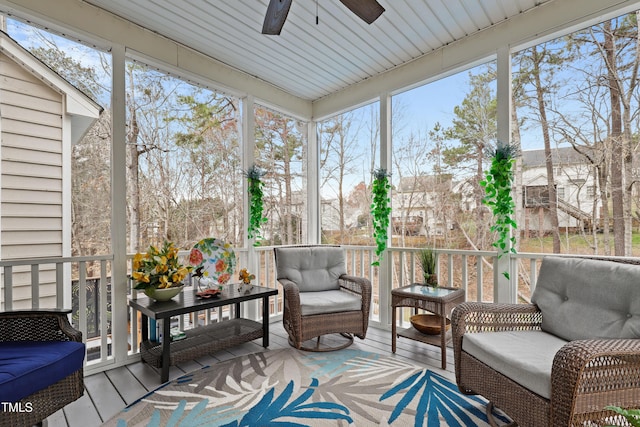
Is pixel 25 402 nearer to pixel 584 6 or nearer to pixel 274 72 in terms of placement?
pixel 274 72

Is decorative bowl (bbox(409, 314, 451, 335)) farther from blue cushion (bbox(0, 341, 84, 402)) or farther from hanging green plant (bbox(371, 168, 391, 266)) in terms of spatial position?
blue cushion (bbox(0, 341, 84, 402))

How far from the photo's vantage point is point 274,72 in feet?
12.2

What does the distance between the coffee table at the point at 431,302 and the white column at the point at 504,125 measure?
0.35 m

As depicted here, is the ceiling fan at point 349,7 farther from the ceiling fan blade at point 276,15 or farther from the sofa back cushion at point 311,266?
the sofa back cushion at point 311,266

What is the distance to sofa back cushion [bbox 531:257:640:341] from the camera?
166 centimetres

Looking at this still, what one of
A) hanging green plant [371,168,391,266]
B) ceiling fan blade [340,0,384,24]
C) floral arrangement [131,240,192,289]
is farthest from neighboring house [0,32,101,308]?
hanging green plant [371,168,391,266]

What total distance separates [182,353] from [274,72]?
3062mm

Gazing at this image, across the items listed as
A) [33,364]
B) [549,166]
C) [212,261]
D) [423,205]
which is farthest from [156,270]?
[549,166]

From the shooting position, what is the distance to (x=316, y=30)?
2955mm

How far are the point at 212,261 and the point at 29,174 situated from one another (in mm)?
1618

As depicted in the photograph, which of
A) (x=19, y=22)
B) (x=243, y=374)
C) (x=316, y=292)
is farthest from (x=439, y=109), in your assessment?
(x=19, y=22)

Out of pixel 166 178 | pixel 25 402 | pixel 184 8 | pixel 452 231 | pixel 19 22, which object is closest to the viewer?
pixel 25 402

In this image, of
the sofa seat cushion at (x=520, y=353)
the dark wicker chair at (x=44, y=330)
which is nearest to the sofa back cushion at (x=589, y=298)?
the sofa seat cushion at (x=520, y=353)

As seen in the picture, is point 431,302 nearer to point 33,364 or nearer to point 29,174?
point 33,364
